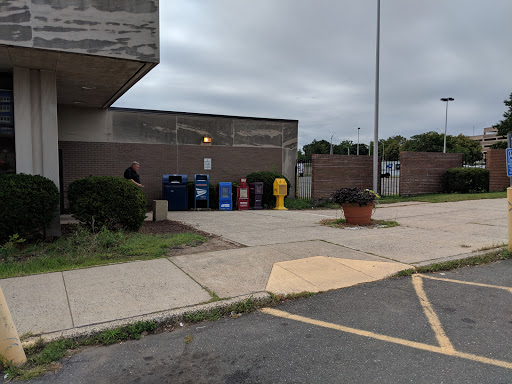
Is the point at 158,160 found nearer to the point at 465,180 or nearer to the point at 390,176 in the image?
the point at 390,176

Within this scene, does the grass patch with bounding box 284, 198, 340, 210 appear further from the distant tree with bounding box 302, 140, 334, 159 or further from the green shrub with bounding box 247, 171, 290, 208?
the distant tree with bounding box 302, 140, 334, 159

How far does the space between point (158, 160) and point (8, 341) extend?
12237 mm

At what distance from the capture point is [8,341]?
313cm

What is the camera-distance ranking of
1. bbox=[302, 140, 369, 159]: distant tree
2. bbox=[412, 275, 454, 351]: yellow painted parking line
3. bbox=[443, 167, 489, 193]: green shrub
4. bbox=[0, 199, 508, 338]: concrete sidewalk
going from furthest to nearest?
bbox=[302, 140, 369, 159]: distant tree, bbox=[443, 167, 489, 193]: green shrub, bbox=[0, 199, 508, 338]: concrete sidewalk, bbox=[412, 275, 454, 351]: yellow painted parking line

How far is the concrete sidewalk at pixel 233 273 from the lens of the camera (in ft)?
13.7

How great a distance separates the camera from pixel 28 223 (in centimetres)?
709

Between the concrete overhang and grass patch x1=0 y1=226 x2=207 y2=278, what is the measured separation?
3.31 m

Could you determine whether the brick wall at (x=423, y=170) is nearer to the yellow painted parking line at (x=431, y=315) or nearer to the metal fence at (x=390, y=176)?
the metal fence at (x=390, y=176)

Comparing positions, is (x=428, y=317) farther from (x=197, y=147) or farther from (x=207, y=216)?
(x=197, y=147)

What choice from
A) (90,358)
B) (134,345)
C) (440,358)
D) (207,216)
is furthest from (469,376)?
(207,216)

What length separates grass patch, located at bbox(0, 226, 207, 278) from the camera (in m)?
5.81

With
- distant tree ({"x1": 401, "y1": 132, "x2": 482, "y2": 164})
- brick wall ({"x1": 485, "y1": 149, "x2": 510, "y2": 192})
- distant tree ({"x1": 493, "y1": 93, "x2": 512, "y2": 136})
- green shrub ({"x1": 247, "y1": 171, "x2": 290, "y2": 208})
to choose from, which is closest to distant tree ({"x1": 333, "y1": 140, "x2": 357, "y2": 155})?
distant tree ({"x1": 401, "y1": 132, "x2": 482, "y2": 164})

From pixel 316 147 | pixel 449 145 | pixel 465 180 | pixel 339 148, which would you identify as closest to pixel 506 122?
pixel 449 145

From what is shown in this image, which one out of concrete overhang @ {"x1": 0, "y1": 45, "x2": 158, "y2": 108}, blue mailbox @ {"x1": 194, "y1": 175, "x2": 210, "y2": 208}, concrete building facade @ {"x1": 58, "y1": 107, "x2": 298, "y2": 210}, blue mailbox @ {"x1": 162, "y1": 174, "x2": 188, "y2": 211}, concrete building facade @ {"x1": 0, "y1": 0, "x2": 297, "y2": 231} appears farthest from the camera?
blue mailbox @ {"x1": 194, "y1": 175, "x2": 210, "y2": 208}
